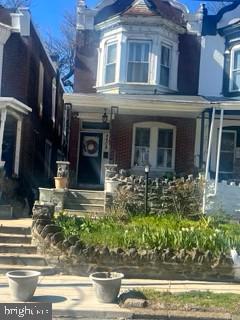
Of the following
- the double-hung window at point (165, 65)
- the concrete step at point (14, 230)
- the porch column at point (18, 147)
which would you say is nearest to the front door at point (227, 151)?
the double-hung window at point (165, 65)

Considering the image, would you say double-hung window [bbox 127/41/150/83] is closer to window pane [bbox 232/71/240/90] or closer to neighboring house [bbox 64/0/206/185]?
neighboring house [bbox 64/0/206/185]

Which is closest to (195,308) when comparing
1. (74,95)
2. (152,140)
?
(74,95)

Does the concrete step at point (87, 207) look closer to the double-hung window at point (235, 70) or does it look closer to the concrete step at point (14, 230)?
the concrete step at point (14, 230)

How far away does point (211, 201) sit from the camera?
15828 millimetres

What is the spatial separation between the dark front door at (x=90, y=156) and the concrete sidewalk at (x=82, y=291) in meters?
9.48

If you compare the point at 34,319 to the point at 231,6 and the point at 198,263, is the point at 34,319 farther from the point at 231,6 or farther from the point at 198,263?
the point at 231,6

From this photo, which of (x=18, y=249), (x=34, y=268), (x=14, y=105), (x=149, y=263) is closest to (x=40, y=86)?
(x=14, y=105)

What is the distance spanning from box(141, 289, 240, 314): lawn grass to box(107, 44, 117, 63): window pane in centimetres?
1222

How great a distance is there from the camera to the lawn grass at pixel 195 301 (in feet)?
25.5

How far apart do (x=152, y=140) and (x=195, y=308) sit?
39.7ft

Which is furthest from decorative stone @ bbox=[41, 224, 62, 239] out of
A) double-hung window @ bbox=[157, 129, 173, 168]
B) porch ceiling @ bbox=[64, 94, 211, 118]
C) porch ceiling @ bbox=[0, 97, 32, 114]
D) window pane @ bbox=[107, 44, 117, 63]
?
window pane @ bbox=[107, 44, 117, 63]

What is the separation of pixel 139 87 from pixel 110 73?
51.8 inches

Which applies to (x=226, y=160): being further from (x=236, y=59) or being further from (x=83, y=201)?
(x=83, y=201)

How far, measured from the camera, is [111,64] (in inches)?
770
